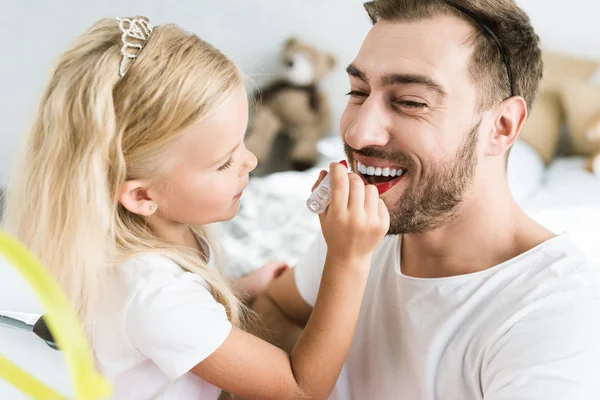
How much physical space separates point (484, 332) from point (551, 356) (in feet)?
0.45

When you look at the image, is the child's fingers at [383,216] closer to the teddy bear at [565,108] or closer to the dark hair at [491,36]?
the dark hair at [491,36]

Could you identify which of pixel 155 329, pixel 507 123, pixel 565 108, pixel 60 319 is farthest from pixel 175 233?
pixel 565 108

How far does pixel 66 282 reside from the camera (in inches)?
37.0

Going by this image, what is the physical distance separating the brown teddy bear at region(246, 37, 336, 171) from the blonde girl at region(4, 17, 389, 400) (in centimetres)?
174

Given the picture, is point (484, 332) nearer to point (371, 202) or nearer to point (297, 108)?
point (371, 202)

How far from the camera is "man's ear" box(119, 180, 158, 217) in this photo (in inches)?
37.1

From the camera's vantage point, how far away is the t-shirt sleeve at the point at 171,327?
85 cm

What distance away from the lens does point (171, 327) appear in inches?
33.5

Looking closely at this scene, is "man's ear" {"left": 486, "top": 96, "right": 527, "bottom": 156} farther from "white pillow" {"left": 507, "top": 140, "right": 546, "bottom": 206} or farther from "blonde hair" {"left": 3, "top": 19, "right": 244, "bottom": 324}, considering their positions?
"white pillow" {"left": 507, "top": 140, "right": 546, "bottom": 206}

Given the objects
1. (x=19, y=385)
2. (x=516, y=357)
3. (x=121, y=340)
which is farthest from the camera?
(x=121, y=340)

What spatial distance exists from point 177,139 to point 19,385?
1.94 ft

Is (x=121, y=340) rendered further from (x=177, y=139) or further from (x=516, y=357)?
(x=516, y=357)

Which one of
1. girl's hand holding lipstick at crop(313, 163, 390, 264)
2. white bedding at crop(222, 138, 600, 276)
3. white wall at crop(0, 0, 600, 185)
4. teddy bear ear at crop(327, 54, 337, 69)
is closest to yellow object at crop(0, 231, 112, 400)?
girl's hand holding lipstick at crop(313, 163, 390, 264)

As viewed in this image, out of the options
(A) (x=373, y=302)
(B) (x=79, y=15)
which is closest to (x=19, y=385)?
(A) (x=373, y=302)
